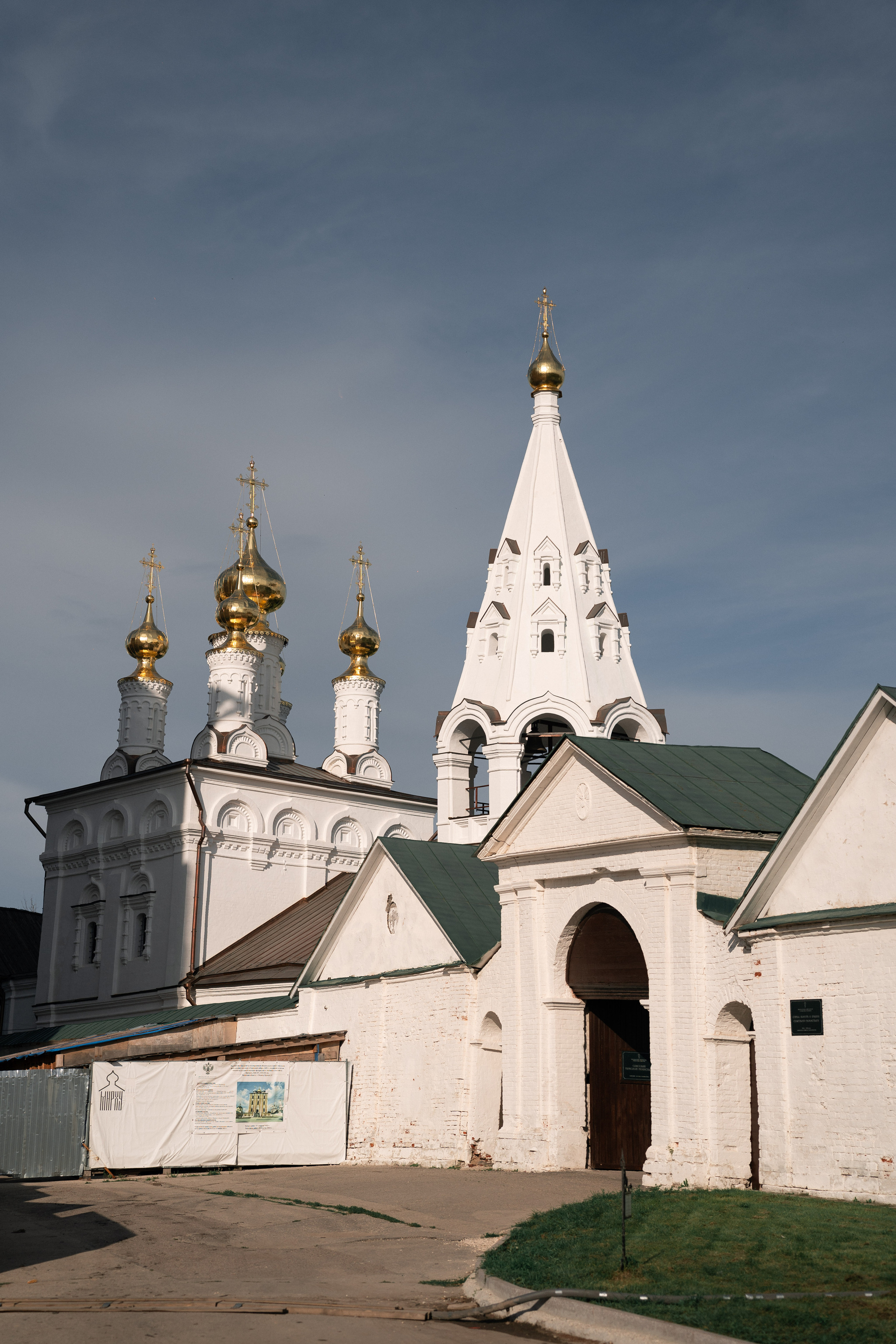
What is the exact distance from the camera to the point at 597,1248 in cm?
1015

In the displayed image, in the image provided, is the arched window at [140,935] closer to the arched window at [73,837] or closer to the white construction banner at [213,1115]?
the arched window at [73,837]

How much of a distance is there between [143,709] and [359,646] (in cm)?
668

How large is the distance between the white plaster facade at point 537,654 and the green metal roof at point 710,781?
951cm

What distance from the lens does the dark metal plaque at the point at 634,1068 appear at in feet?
59.6

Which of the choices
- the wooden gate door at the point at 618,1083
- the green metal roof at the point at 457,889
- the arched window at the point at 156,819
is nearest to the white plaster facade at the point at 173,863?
the arched window at the point at 156,819

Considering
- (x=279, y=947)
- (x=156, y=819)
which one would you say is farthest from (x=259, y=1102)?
(x=156, y=819)

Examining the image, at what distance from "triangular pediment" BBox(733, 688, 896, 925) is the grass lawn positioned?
2.94 m

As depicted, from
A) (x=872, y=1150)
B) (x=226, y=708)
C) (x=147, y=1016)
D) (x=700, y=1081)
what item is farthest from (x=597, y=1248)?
(x=226, y=708)

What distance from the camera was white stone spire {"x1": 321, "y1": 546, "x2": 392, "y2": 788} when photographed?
135 ft

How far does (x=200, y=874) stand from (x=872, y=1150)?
23240mm

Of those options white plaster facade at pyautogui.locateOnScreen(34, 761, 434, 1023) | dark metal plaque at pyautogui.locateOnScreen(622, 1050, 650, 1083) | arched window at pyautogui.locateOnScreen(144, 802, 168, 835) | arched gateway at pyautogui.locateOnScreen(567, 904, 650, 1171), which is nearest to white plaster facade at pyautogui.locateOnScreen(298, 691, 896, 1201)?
arched gateway at pyautogui.locateOnScreen(567, 904, 650, 1171)

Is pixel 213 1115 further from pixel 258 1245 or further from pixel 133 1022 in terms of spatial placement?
pixel 133 1022

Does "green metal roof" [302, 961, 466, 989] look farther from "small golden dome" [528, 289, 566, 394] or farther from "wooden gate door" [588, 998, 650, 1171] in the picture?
"small golden dome" [528, 289, 566, 394]

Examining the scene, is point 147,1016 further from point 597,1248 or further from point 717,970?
point 597,1248
